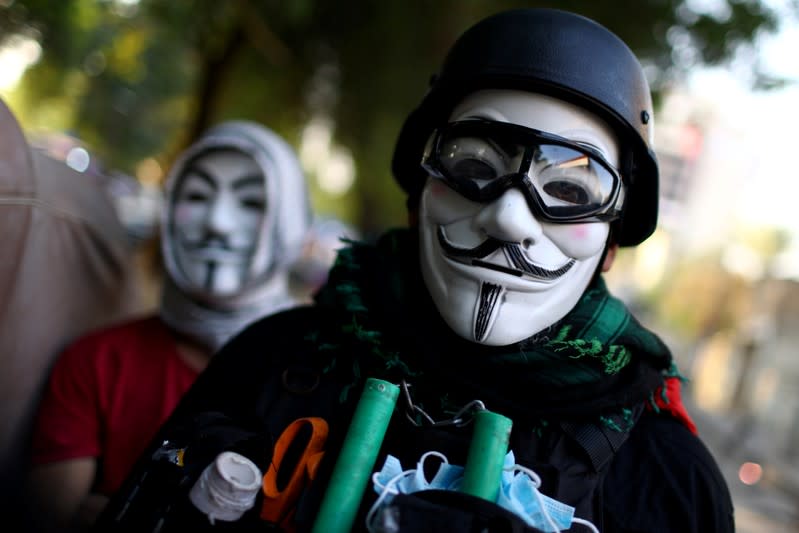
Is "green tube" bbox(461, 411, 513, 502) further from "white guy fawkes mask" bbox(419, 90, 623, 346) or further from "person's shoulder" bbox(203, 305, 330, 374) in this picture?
"person's shoulder" bbox(203, 305, 330, 374)

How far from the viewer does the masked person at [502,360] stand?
138cm

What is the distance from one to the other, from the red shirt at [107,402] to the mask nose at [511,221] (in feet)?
4.62

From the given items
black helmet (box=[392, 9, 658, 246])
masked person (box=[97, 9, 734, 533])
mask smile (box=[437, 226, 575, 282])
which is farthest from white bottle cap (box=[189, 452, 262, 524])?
black helmet (box=[392, 9, 658, 246])

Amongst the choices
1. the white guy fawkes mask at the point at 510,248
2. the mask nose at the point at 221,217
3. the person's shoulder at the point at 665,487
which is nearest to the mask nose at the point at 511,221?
the white guy fawkes mask at the point at 510,248

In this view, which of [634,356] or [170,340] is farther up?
[634,356]

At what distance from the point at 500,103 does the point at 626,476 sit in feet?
3.02

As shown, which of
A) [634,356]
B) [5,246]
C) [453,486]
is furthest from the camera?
[5,246]

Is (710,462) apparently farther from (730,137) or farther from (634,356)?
(730,137)

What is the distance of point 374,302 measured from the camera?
5.44ft

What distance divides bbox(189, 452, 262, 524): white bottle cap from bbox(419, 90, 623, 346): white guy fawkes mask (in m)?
0.57

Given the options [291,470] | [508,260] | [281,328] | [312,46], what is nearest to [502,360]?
[508,260]

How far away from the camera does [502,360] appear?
1.50 metres

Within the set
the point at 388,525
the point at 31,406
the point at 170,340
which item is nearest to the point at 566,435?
the point at 388,525

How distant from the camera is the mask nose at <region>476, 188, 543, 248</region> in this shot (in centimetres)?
147
